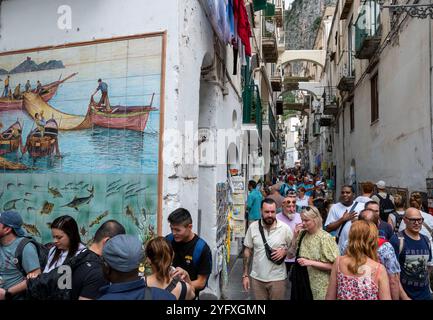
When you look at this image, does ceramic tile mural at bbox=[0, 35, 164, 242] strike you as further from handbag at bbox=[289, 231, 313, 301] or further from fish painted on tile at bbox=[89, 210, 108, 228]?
handbag at bbox=[289, 231, 313, 301]

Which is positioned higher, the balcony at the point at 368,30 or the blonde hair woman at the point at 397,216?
the balcony at the point at 368,30

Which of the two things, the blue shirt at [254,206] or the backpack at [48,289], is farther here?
the blue shirt at [254,206]

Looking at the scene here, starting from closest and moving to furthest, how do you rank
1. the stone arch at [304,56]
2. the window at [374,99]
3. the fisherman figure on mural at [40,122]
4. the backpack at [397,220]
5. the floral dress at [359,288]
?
the floral dress at [359,288] < the fisherman figure on mural at [40,122] < the backpack at [397,220] < the window at [374,99] < the stone arch at [304,56]

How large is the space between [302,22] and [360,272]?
7697 centimetres

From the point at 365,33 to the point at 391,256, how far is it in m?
11.1

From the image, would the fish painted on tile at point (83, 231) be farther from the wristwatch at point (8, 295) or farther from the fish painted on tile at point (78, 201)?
the wristwatch at point (8, 295)

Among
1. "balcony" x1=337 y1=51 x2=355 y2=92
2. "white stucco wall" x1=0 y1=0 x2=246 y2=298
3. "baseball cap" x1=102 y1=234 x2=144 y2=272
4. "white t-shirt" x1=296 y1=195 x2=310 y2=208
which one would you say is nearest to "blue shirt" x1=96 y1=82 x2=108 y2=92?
"white stucco wall" x1=0 y1=0 x2=246 y2=298

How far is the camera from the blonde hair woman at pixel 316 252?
13.4 ft

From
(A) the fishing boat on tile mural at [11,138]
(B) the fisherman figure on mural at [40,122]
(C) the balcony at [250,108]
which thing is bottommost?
(A) the fishing boat on tile mural at [11,138]

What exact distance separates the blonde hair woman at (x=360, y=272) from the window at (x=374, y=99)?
445 inches

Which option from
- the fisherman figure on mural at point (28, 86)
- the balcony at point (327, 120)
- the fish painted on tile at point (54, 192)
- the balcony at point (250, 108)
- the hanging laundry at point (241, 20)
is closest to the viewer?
the fish painted on tile at point (54, 192)

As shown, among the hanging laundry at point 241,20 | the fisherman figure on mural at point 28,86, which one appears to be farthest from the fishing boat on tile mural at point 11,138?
the hanging laundry at point 241,20

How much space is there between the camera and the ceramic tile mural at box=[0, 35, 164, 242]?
4719 millimetres
